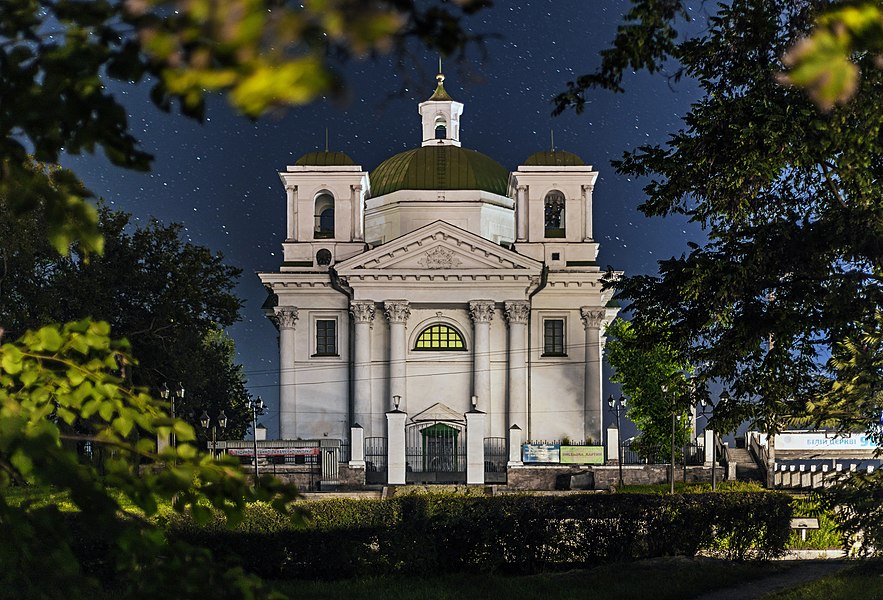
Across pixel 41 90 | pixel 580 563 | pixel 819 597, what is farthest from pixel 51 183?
pixel 580 563

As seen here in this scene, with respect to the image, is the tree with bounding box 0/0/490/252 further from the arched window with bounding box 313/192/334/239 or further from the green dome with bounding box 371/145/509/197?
the green dome with bounding box 371/145/509/197

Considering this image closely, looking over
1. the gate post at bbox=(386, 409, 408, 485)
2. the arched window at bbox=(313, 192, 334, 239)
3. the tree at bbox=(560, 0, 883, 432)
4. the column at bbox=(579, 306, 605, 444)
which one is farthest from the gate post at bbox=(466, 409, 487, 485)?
the tree at bbox=(560, 0, 883, 432)

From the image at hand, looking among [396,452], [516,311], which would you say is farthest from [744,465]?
[396,452]

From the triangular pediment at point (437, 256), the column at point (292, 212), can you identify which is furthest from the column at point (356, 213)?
the triangular pediment at point (437, 256)

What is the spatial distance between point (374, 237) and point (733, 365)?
1571 inches

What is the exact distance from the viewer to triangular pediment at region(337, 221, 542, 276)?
45156 mm

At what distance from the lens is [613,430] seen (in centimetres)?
3866

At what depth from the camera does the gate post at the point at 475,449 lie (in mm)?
38281

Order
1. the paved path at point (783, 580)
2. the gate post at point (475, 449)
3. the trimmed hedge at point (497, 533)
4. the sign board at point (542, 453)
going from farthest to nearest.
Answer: the sign board at point (542, 453), the gate post at point (475, 449), the trimmed hedge at point (497, 533), the paved path at point (783, 580)

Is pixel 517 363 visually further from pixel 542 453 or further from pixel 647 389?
pixel 542 453

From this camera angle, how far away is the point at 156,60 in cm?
249

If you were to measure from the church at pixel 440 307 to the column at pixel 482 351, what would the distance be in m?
0.06

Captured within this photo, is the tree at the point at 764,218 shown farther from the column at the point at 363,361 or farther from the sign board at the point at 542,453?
the column at the point at 363,361

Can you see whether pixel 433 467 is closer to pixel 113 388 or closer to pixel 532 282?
pixel 532 282
